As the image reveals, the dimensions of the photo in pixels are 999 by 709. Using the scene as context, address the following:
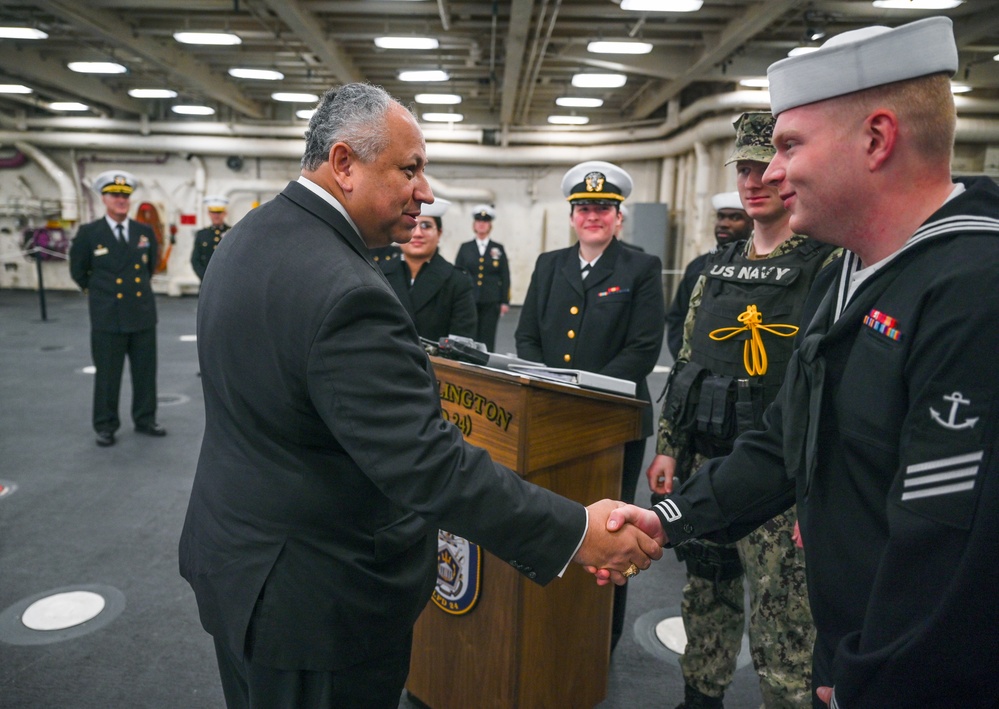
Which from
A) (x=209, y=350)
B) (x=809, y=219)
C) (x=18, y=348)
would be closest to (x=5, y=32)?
(x=18, y=348)

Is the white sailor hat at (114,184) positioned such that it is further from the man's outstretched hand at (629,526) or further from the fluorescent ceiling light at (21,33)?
the man's outstretched hand at (629,526)

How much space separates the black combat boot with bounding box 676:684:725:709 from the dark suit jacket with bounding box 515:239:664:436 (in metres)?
0.94

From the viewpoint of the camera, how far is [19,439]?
203 inches

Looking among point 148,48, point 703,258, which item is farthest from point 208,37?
point 703,258

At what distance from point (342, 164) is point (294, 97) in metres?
13.2

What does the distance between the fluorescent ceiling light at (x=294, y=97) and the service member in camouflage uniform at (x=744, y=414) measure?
12.2m

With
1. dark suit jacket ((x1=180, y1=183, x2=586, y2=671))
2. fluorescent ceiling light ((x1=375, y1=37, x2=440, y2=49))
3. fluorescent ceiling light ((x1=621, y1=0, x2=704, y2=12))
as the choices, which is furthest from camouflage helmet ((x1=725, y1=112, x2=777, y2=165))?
fluorescent ceiling light ((x1=375, y1=37, x2=440, y2=49))

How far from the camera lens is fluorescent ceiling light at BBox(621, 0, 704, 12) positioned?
6.68m

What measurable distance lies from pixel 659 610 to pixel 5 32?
10.5 m

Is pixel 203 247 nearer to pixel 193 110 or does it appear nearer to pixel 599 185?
pixel 599 185

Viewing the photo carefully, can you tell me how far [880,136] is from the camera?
1.02 metres

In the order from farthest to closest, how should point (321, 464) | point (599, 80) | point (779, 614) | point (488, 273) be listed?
point (599, 80), point (488, 273), point (779, 614), point (321, 464)

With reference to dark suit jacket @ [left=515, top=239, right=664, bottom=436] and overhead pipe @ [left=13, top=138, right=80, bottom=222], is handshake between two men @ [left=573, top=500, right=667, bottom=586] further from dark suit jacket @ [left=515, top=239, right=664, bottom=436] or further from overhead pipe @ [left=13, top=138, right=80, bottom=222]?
overhead pipe @ [left=13, top=138, right=80, bottom=222]

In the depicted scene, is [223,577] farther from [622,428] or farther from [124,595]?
[124,595]
